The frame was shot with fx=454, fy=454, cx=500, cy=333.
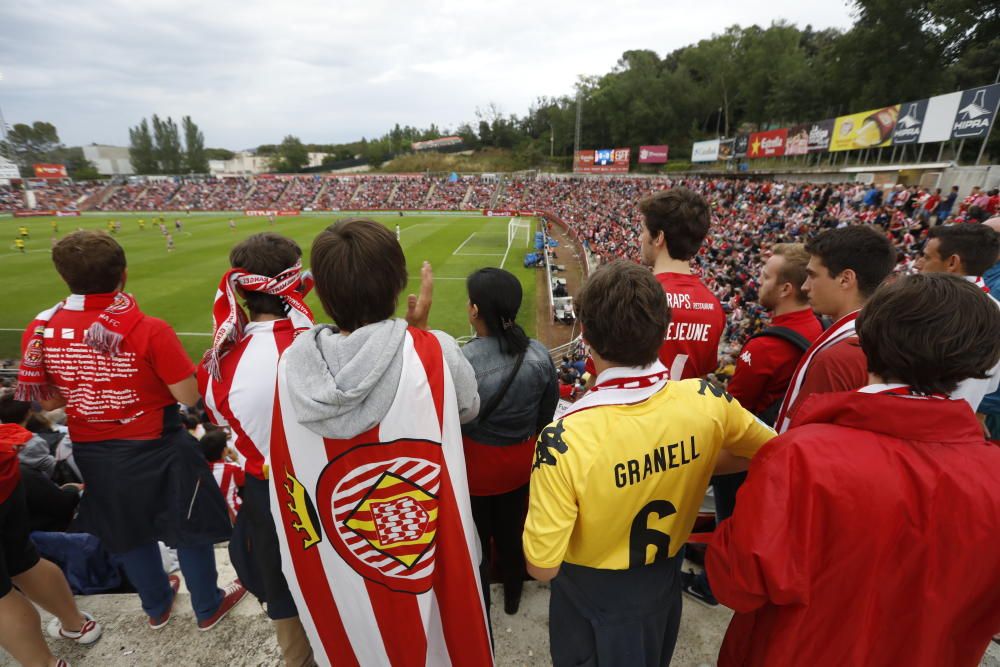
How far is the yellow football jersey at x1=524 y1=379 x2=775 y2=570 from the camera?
58.9 inches

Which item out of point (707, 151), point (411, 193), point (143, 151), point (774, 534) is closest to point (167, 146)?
point (143, 151)

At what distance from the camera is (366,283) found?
5.08ft

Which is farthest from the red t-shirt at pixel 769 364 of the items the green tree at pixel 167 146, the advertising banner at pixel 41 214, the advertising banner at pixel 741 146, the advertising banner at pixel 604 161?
the green tree at pixel 167 146

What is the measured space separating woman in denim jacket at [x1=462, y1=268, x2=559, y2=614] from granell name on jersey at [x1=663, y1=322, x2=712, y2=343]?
78cm

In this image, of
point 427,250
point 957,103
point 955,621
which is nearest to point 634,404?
point 955,621

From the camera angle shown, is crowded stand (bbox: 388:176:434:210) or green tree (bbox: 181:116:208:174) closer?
crowded stand (bbox: 388:176:434:210)

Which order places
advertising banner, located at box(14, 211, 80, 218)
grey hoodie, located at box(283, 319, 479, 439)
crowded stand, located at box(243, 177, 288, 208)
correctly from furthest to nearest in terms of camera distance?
crowded stand, located at box(243, 177, 288, 208) → advertising banner, located at box(14, 211, 80, 218) → grey hoodie, located at box(283, 319, 479, 439)

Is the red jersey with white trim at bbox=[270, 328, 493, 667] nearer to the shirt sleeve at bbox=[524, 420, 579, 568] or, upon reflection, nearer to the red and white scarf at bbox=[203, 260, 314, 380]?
the shirt sleeve at bbox=[524, 420, 579, 568]

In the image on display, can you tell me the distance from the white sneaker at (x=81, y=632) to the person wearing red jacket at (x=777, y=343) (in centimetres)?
397

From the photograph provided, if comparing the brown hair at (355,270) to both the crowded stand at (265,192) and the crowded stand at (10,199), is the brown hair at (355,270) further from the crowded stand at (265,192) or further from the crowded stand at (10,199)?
the crowded stand at (10,199)

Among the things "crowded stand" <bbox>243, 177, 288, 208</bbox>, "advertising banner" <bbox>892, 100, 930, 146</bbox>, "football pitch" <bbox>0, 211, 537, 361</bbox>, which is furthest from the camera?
"crowded stand" <bbox>243, 177, 288, 208</bbox>

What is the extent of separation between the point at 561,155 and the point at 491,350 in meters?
86.9

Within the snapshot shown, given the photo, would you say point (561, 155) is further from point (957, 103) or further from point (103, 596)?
point (103, 596)

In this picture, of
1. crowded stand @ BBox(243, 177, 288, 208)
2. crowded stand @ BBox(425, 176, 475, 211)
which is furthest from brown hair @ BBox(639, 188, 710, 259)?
crowded stand @ BBox(243, 177, 288, 208)
